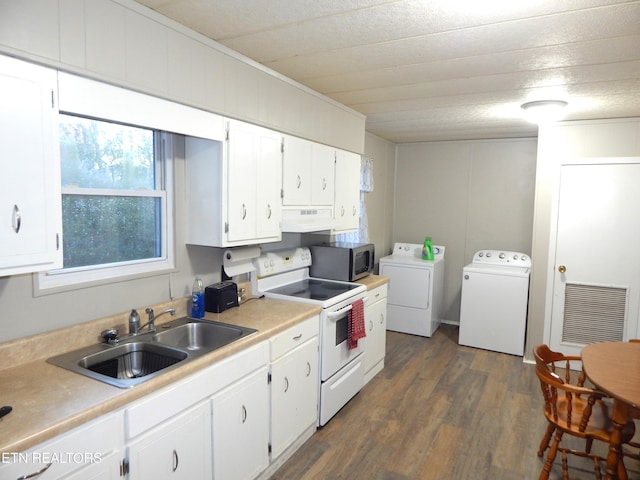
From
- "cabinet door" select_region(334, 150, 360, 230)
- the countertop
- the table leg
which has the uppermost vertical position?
"cabinet door" select_region(334, 150, 360, 230)

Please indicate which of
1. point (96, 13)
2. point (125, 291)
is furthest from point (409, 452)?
point (96, 13)

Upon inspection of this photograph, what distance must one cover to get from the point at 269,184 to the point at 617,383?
214 cm

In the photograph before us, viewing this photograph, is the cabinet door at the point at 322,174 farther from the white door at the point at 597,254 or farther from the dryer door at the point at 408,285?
the white door at the point at 597,254

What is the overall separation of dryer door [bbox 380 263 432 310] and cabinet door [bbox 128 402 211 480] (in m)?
3.36

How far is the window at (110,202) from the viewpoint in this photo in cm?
198

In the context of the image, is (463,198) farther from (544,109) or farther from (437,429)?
(437,429)

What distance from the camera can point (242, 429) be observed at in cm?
214

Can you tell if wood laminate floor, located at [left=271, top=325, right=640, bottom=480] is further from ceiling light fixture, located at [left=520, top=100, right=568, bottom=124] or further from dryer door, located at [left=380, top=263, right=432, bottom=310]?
ceiling light fixture, located at [left=520, top=100, right=568, bottom=124]

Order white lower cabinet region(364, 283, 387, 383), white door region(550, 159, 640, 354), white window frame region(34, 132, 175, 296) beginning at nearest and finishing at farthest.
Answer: white window frame region(34, 132, 175, 296)
white lower cabinet region(364, 283, 387, 383)
white door region(550, 159, 640, 354)

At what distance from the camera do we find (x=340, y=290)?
3221 millimetres

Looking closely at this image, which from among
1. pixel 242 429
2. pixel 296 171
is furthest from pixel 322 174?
pixel 242 429

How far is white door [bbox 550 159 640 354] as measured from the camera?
148 inches

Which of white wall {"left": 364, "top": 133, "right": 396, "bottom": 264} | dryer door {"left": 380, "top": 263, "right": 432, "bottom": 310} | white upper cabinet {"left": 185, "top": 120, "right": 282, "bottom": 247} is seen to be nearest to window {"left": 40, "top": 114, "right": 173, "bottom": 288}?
white upper cabinet {"left": 185, "top": 120, "right": 282, "bottom": 247}

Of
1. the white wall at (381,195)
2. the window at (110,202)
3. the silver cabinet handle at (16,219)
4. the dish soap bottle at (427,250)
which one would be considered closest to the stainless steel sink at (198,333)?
the window at (110,202)
